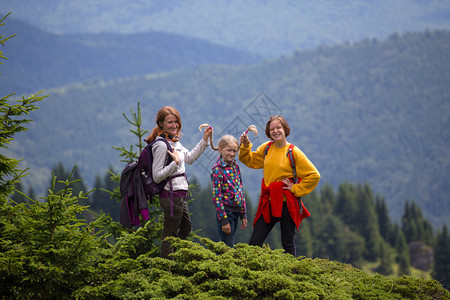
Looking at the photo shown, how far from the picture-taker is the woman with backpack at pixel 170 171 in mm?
5980

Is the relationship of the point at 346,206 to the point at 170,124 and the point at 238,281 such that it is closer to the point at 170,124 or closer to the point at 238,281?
the point at 170,124

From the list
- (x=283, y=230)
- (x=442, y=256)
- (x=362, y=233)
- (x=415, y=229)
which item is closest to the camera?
(x=283, y=230)

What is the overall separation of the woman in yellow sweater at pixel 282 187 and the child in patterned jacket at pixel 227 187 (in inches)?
14.3

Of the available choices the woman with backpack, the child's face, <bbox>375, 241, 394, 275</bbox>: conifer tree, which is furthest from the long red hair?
<bbox>375, 241, 394, 275</bbox>: conifer tree

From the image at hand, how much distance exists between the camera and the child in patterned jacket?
6828 mm

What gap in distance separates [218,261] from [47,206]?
188 centimetres

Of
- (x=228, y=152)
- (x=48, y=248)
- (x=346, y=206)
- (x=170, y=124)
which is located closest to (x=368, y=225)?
(x=346, y=206)

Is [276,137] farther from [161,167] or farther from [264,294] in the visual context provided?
[264,294]

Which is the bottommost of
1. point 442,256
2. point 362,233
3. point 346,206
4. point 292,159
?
point 442,256

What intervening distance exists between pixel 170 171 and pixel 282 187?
4.90 feet

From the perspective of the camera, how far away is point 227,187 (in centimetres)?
687

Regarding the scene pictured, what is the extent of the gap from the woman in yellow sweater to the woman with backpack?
105cm

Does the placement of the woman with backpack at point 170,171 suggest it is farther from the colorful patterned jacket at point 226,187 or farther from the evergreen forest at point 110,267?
the colorful patterned jacket at point 226,187

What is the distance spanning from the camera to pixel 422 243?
81.8 metres
